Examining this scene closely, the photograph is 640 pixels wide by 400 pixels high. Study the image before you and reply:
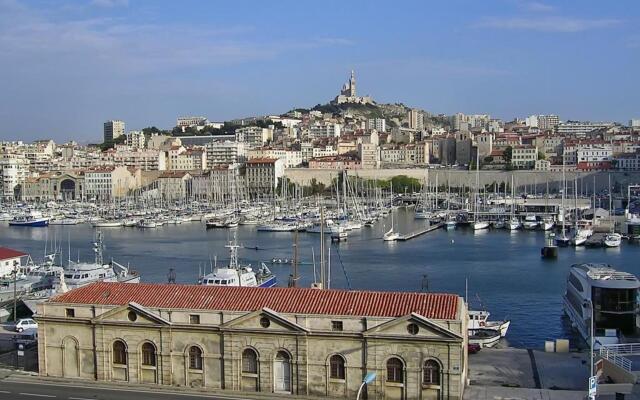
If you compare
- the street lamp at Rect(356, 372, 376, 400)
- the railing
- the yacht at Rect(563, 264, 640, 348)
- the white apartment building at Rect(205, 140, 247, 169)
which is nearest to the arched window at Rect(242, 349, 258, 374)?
the street lamp at Rect(356, 372, 376, 400)

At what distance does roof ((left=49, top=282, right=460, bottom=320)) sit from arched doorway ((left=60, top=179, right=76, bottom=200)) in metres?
64.3

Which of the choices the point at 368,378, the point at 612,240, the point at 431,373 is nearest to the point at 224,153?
the point at 612,240

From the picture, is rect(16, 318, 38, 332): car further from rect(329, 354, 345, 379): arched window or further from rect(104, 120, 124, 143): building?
rect(104, 120, 124, 143): building

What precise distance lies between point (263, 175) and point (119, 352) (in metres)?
61.4

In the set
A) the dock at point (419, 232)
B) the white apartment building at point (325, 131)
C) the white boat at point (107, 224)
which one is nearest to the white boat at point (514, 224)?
the dock at point (419, 232)

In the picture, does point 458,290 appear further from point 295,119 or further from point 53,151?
point 295,119

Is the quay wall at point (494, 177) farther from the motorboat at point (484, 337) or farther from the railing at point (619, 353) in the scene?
the railing at point (619, 353)

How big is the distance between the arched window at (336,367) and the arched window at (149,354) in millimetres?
2493

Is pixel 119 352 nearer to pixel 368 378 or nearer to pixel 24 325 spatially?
pixel 368 378

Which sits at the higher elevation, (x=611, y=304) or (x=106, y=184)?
(x=106, y=184)

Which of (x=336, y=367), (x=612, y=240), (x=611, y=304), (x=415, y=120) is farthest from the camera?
(x=415, y=120)

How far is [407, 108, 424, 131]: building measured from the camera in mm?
124312

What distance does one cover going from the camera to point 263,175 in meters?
72.7

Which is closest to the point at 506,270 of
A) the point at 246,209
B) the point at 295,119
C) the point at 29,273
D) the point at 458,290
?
the point at 458,290
